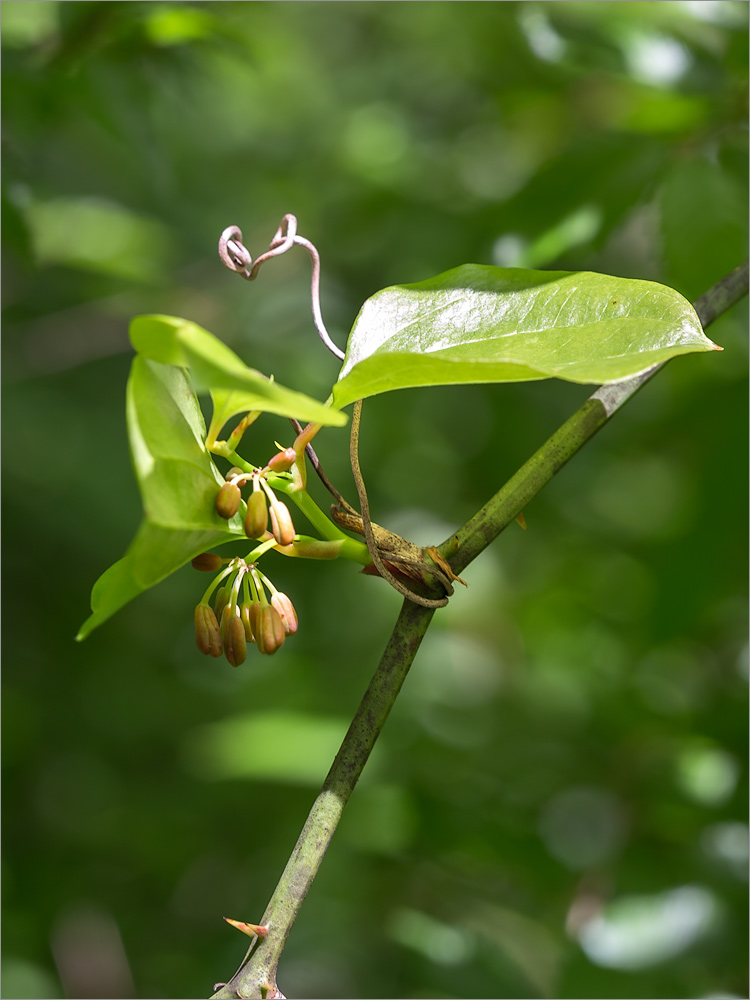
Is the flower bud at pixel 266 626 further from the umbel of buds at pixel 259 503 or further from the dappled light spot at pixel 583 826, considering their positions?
the dappled light spot at pixel 583 826

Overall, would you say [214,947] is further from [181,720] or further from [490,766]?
[490,766]

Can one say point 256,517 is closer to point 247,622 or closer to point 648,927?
point 247,622

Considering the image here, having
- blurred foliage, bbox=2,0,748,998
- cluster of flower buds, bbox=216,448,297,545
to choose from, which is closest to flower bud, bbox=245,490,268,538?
cluster of flower buds, bbox=216,448,297,545

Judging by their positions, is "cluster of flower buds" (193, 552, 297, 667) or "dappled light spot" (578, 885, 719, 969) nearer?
"cluster of flower buds" (193, 552, 297, 667)

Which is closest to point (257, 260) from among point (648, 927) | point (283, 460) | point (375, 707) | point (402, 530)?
point (283, 460)

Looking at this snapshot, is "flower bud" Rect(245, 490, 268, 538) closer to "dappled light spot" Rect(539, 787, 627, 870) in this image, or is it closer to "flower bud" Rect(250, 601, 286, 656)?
"flower bud" Rect(250, 601, 286, 656)

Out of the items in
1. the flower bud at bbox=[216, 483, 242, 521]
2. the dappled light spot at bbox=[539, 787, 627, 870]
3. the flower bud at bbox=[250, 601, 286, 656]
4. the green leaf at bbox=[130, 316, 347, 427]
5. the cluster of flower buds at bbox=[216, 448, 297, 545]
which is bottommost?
the dappled light spot at bbox=[539, 787, 627, 870]
